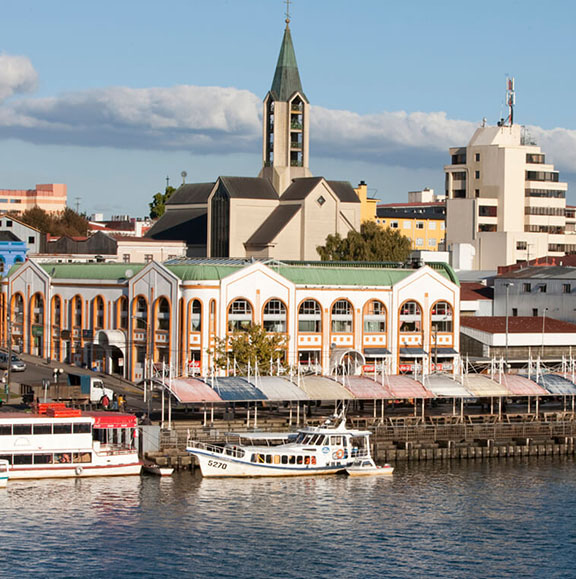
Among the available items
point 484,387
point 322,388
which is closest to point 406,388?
point 322,388

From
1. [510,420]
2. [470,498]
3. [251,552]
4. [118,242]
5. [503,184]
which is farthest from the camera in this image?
[503,184]

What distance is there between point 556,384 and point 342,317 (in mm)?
22746

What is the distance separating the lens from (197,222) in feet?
534

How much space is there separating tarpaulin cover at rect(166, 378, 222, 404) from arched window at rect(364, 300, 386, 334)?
2979 cm

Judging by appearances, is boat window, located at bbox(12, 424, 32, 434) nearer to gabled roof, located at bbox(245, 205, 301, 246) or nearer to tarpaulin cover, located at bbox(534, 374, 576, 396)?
tarpaulin cover, located at bbox(534, 374, 576, 396)

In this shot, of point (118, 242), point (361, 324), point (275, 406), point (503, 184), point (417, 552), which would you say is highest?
point (503, 184)

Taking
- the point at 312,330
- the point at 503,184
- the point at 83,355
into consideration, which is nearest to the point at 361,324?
the point at 312,330

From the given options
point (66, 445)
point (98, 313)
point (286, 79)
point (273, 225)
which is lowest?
point (66, 445)

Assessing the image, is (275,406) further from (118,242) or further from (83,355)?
(118,242)

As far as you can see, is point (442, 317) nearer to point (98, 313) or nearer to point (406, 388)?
point (406, 388)

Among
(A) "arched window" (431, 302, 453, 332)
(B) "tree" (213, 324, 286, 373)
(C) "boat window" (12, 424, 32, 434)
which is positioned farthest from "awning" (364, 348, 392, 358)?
(C) "boat window" (12, 424, 32, 434)

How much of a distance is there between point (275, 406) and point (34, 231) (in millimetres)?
66191

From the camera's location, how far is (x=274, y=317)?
112 meters

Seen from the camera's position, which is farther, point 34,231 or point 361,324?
point 34,231
